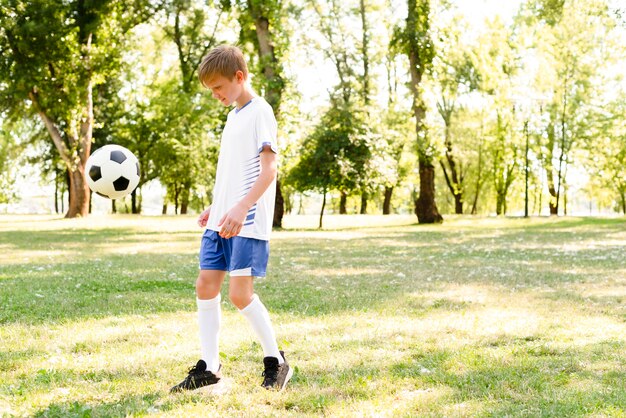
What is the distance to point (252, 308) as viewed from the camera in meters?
4.51

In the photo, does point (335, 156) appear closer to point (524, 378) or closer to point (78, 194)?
point (78, 194)

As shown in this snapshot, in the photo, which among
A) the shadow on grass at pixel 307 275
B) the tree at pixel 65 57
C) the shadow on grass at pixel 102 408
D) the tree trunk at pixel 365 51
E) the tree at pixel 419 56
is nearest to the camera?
the shadow on grass at pixel 102 408

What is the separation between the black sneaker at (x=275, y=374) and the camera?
14.5 ft

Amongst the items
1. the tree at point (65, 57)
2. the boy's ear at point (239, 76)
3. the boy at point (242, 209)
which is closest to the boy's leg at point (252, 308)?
the boy at point (242, 209)

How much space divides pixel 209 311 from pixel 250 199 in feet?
3.14

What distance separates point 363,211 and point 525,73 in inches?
687

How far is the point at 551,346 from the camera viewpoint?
18.7 feet

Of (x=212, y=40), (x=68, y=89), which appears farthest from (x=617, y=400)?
(x=212, y=40)

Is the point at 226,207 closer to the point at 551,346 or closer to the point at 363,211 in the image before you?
the point at 551,346

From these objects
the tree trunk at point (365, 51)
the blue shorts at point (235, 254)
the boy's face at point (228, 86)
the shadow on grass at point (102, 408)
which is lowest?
→ the shadow on grass at point (102, 408)

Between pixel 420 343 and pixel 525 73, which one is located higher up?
pixel 525 73

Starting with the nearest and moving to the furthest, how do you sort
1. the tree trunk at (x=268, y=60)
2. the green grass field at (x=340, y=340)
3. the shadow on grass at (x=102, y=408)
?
the shadow on grass at (x=102, y=408) < the green grass field at (x=340, y=340) < the tree trunk at (x=268, y=60)

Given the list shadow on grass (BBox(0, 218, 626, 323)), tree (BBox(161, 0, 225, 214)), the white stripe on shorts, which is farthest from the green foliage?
the white stripe on shorts

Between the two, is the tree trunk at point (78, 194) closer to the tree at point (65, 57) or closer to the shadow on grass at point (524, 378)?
the tree at point (65, 57)
